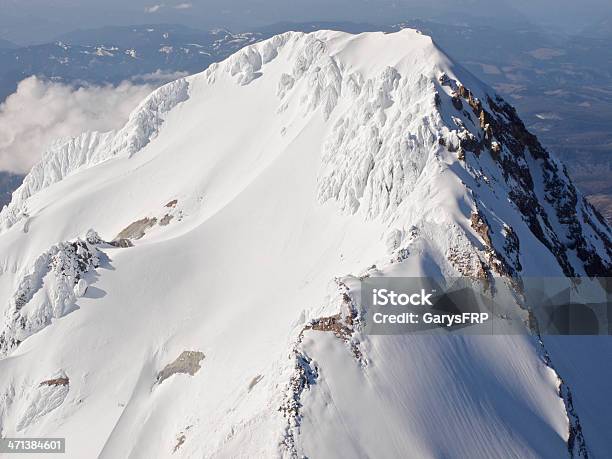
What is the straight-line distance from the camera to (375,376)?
50.0 metres

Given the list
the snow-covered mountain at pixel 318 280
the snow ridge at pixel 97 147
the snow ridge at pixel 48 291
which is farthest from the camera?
the snow ridge at pixel 97 147

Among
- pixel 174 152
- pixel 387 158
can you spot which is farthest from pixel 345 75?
pixel 174 152

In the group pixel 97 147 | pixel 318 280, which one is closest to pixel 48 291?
pixel 318 280

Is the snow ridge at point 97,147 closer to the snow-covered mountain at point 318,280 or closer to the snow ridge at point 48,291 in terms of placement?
the snow-covered mountain at point 318,280

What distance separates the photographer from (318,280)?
237 ft

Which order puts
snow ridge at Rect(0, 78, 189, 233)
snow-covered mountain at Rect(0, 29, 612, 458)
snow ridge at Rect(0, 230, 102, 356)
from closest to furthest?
snow-covered mountain at Rect(0, 29, 612, 458) < snow ridge at Rect(0, 230, 102, 356) < snow ridge at Rect(0, 78, 189, 233)

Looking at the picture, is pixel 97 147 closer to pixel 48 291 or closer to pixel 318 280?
pixel 48 291

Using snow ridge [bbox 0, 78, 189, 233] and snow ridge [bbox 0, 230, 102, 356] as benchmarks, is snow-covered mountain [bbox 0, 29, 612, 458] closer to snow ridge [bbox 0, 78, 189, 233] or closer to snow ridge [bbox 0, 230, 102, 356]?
snow ridge [bbox 0, 230, 102, 356]

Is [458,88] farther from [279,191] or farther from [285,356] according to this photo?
[285,356]

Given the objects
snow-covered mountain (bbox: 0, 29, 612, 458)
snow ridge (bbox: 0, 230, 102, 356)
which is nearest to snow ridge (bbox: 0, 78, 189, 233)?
snow-covered mountain (bbox: 0, 29, 612, 458)

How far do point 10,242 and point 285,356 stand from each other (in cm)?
9734

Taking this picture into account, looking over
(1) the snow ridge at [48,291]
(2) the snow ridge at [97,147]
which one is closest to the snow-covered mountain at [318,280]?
(1) the snow ridge at [48,291]

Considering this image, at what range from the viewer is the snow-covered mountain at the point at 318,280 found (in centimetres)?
5006

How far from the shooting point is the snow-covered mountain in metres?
50.1
